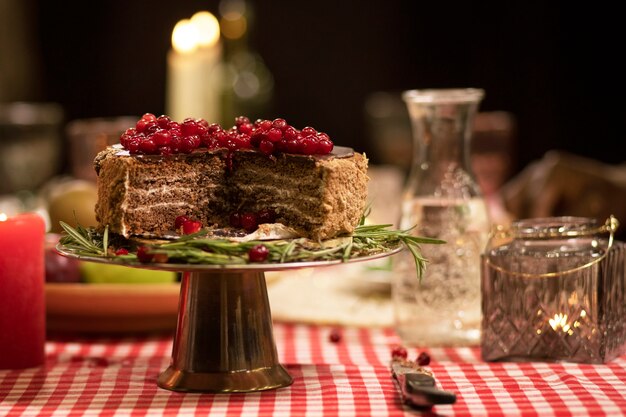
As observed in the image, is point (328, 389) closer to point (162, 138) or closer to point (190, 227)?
point (190, 227)

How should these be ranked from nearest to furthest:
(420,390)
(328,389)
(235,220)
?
(420,390), (328,389), (235,220)

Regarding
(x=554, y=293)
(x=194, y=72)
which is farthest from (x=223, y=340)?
(x=194, y=72)

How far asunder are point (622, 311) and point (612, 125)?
17.7ft

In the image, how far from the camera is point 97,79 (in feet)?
26.3

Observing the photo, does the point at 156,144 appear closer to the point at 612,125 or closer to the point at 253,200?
the point at 253,200

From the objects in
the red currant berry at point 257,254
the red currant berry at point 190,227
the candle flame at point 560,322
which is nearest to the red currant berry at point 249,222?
the red currant berry at point 190,227

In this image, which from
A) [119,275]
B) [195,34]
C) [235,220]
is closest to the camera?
[235,220]

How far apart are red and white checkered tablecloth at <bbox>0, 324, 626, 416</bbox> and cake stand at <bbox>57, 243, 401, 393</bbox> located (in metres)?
0.04

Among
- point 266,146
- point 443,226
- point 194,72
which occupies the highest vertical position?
point 194,72

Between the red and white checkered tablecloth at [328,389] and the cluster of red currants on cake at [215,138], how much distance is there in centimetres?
56

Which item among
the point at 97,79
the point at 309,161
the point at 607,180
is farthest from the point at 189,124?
the point at 97,79

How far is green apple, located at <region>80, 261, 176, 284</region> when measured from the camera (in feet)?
10.1

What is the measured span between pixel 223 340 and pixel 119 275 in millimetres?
873

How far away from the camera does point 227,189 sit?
8.66 ft
